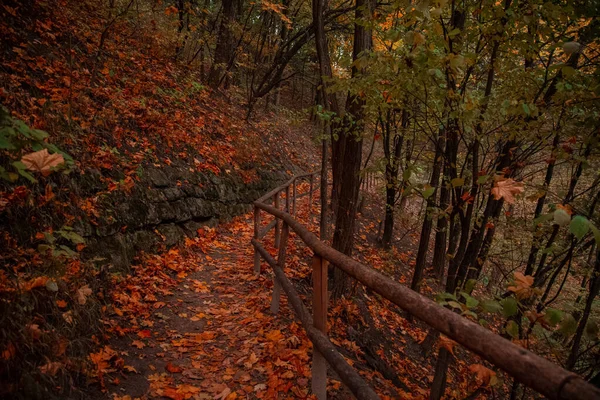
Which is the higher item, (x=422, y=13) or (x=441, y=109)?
(x=422, y=13)

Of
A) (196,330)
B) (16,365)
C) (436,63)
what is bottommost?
(196,330)

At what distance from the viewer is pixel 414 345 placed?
25.3 ft

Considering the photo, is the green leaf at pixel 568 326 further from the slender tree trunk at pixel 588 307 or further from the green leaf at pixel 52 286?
the green leaf at pixel 52 286

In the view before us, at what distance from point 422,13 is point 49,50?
701 cm

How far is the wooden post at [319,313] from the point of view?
105 inches

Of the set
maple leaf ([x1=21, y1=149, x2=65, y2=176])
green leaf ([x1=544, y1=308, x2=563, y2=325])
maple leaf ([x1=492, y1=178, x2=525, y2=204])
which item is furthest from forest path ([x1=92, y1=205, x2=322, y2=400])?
maple leaf ([x1=492, y1=178, x2=525, y2=204])

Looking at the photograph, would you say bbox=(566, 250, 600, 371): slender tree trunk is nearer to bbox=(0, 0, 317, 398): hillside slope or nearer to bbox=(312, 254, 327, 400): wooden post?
bbox=(312, 254, 327, 400): wooden post

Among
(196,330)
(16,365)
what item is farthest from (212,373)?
(16,365)

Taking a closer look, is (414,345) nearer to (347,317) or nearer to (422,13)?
(347,317)

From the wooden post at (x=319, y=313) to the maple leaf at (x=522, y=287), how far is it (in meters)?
1.26

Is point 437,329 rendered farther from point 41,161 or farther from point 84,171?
point 84,171

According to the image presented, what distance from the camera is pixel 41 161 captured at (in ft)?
8.18

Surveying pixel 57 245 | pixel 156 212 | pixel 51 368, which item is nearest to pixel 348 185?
pixel 156 212

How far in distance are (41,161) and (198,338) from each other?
2.68 m
